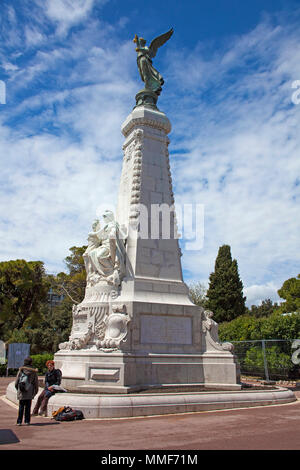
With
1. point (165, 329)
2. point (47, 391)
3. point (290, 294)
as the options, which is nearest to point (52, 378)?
point (47, 391)

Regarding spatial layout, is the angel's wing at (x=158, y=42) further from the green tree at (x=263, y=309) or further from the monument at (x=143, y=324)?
the green tree at (x=263, y=309)

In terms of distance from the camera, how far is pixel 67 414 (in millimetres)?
7648

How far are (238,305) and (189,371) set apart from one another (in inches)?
1073

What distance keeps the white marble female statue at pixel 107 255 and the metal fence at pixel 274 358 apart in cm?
834

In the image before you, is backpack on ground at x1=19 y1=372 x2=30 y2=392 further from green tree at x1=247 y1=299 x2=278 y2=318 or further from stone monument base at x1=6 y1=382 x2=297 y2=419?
green tree at x1=247 y1=299 x2=278 y2=318

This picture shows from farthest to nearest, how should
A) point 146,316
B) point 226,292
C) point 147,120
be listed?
point 226,292
point 147,120
point 146,316

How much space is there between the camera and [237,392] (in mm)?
10016

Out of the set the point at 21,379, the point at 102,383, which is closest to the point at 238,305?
the point at 102,383

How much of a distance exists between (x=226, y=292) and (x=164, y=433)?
31.8 m

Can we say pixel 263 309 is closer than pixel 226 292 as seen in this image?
No

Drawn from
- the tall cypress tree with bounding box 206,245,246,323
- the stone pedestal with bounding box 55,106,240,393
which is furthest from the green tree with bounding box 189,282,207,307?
the stone pedestal with bounding box 55,106,240,393

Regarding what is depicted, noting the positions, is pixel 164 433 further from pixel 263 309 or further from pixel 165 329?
pixel 263 309

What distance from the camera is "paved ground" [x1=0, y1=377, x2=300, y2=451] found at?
5730 millimetres
